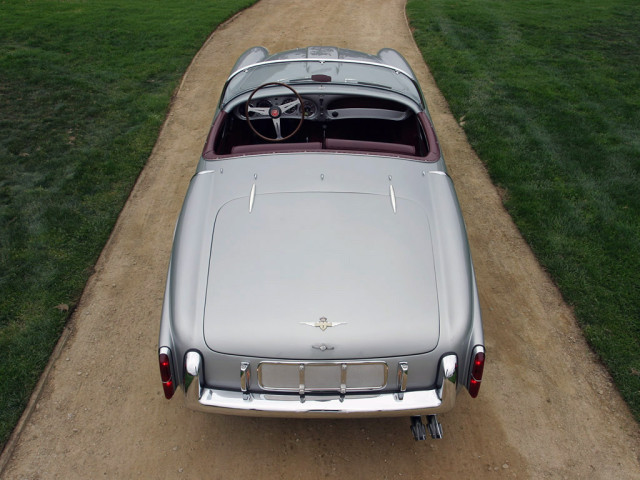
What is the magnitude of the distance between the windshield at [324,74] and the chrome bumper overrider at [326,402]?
8.66 ft

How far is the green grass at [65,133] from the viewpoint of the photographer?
4.42 metres

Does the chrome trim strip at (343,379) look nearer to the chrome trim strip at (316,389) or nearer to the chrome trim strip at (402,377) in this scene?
the chrome trim strip at (316,389)

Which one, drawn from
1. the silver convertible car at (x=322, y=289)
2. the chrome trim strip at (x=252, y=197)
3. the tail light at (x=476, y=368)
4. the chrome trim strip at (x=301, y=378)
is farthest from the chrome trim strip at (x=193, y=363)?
the tail light at (x=476, y=368)

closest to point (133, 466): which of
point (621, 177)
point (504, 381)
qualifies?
point (504, 381)

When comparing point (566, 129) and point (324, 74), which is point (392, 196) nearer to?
point (324, 74)

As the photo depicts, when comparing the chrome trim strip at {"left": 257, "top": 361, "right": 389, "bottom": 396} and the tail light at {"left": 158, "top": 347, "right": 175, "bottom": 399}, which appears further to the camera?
the tail light at {"left": 158, "top": 347, "right": 175, "bottom": 399}

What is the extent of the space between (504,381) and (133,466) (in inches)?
110

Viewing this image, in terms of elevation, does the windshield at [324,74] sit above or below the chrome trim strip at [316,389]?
above

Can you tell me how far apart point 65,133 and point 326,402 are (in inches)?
248

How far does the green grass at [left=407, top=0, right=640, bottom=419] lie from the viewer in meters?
4.66

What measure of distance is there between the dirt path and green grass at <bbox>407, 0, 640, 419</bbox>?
0.34 m

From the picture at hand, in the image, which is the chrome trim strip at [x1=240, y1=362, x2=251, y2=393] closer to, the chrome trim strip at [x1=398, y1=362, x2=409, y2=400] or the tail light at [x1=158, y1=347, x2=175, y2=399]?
the tail light at [x1=158, y1=347, x2=175, y2=399]

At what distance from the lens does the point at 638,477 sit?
3262 mm

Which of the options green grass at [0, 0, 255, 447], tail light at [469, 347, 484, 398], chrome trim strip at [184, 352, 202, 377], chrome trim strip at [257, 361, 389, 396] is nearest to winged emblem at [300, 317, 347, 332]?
chrome trim strip at [257, 361, 389, 396]
